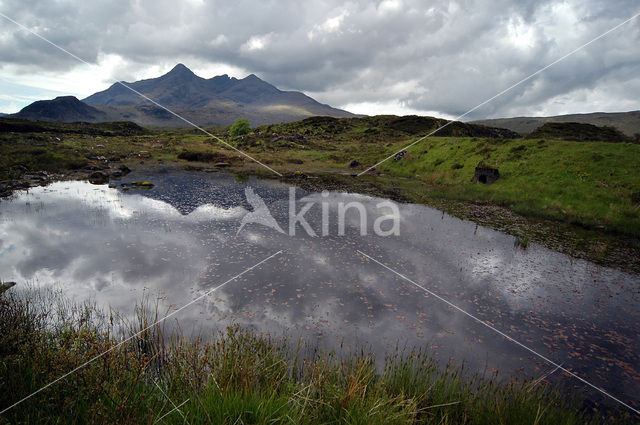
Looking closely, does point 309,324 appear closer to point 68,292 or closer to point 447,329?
point 447,329

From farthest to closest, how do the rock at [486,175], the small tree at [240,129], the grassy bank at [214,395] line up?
the small tree at [240,129] → the rock at [486,175] → the grassy bank at [214,395]

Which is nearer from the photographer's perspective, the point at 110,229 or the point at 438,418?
the point at 438,418

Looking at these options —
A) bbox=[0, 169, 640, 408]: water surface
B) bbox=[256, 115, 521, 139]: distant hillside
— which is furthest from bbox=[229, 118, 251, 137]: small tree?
bbox=[0, 169, 640, 408]: water surface

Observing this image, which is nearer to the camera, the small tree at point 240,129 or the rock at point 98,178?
the rock at point 98,178

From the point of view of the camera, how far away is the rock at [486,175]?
132 ft

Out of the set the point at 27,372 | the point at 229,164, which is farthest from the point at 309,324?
the point at 229,164

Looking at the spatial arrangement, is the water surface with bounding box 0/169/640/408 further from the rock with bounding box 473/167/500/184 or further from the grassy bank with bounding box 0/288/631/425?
the rock with bounding box 473/167/500/184

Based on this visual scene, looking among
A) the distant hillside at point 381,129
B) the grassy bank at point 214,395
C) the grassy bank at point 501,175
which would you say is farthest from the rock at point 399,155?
the grassy bank at point 214,395

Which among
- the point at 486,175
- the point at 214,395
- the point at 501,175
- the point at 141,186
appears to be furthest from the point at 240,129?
the point at 214,395

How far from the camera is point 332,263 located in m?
16.9

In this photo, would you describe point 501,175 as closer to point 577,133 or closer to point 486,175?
point 486,175

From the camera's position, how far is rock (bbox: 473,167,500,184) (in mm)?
40219

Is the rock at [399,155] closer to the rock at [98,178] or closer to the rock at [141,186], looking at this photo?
the rock at [141,186]

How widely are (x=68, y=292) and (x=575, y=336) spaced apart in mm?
19844
